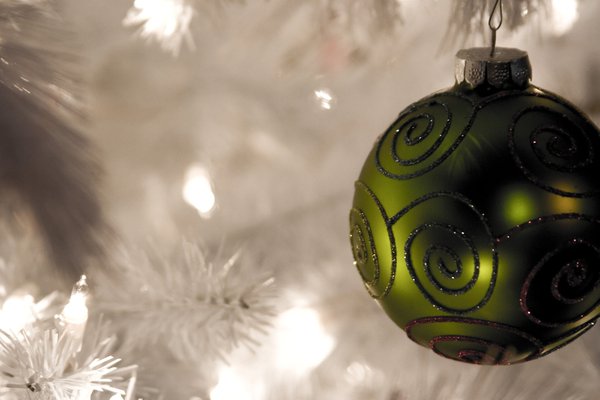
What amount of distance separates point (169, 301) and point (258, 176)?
0.81 feet

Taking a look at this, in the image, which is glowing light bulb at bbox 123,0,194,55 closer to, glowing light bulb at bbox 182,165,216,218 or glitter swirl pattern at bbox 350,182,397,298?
glowing light bulb at bbox 182,165,216,218

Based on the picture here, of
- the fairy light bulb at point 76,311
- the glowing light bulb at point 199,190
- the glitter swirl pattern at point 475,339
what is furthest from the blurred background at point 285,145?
the glitter swirl pattern at point 475,339

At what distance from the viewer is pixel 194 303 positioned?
2.77 ft

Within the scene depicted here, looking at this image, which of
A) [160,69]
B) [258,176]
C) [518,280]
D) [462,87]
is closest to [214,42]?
[160,69]

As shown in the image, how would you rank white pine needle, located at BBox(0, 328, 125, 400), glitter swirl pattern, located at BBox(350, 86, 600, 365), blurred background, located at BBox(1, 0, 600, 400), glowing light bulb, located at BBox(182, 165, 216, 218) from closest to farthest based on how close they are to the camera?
glitter swirl pattern, located at BBox(350, 86, 600, 365)
white pine needle, located at BBox(0, 328, 125, 400)
blurred background, located at BBox(1, 0, 600, 400)
glowing light bulb, located at BBox(182, 165, 216, 218)

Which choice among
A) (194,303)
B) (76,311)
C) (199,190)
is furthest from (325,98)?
(76,311)

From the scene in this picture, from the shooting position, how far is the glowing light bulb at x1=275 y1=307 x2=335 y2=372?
3.21ft

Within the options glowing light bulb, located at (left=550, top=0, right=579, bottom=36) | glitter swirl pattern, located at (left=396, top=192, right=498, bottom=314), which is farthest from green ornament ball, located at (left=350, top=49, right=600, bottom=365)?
glowing light bulb, located at (left=550, top=0, right=579, bottom=36)

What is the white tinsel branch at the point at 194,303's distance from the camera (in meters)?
0.85

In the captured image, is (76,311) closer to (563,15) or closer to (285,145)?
(285,145)

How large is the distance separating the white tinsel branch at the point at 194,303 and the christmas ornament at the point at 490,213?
0.96 ft

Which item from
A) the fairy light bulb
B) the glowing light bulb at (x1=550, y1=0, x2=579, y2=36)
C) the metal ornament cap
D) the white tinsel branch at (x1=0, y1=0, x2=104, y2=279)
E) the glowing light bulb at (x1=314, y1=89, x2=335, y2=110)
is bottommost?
the fairy light bulb

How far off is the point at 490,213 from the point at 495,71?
124 mm

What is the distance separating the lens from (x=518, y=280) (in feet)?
1.73
